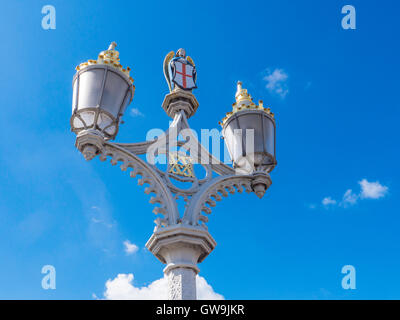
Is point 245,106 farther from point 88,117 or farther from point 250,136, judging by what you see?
point 88,117

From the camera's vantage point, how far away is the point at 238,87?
863cm

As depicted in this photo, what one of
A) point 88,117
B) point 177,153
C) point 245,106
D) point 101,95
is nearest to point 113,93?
point 101,95

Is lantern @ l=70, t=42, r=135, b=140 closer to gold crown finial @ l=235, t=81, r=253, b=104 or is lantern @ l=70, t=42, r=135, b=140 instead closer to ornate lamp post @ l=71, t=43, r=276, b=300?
ornate lamp post @ l=71, t=43, r=276, b=300

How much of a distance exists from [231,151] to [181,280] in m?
2.51

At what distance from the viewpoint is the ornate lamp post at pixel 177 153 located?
6.14 meters

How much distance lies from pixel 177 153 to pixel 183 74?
5.44 feet

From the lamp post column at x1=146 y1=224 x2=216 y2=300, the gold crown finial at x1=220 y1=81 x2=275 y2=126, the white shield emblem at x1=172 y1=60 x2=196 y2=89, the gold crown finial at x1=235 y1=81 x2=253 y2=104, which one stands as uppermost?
the white shield emblem at x1=172 y1=60 x2=196 y2=89

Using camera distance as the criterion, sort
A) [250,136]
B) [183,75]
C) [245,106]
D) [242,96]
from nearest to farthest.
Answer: [250,136], [245,106], [242,96], [183,75]

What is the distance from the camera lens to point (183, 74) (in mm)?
8297

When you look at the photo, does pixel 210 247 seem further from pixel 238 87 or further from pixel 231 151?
pixel 238 87

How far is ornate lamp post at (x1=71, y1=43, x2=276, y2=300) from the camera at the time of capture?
614 cm

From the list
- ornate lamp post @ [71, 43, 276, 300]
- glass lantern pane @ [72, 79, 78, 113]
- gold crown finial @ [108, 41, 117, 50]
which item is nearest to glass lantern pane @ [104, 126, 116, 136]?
ornate lamp post @ [71, 43, 276, 300]
